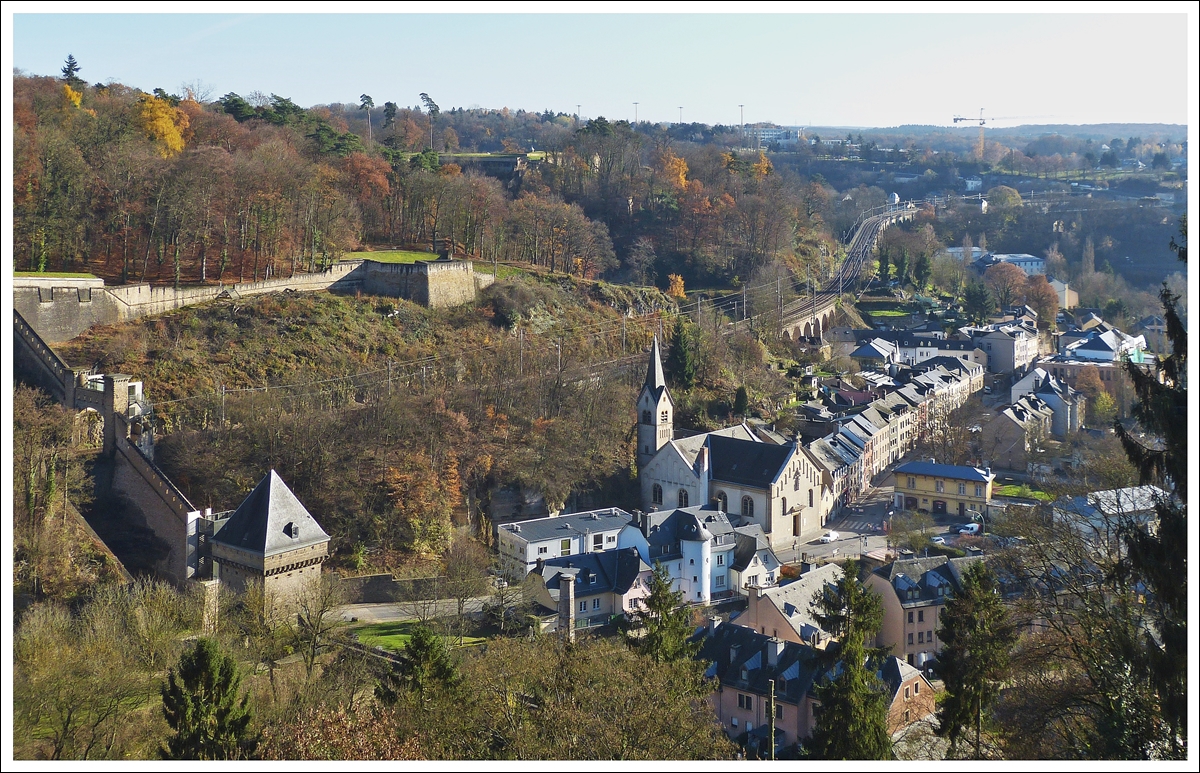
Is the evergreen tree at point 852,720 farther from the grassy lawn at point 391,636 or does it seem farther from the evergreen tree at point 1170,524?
the grassy lawn at point 391,636

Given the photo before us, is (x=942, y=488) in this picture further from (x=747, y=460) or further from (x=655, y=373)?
(x=655, y=373)

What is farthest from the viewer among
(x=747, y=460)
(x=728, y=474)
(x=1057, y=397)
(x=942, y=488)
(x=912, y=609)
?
(x=1057, y=397)

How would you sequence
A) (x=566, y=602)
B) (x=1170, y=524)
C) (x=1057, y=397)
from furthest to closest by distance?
(x=1057, y=397)
(x=566, y=602)
(x=1170, y=524)

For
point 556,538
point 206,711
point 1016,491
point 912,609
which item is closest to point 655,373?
point 556,538

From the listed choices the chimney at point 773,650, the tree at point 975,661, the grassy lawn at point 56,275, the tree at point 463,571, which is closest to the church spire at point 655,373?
the tree at point 463,571

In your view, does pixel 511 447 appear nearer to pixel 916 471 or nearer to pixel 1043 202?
pixel 916 471

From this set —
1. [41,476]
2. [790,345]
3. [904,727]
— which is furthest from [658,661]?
[790,345]
